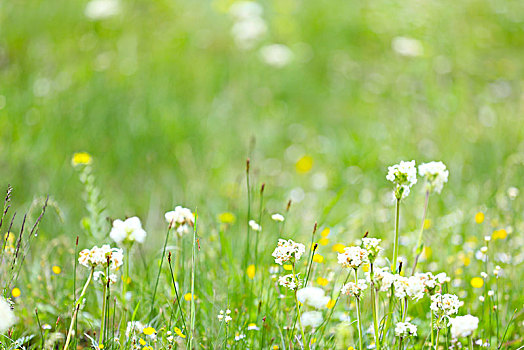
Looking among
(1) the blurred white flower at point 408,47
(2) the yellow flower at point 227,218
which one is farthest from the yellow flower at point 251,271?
(1) the blurred white flower at point 408,47

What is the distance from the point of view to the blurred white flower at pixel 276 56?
173 inches

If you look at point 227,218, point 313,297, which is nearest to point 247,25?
point 227,218

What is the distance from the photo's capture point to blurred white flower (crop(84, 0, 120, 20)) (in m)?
4.35

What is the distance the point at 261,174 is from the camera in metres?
3.33

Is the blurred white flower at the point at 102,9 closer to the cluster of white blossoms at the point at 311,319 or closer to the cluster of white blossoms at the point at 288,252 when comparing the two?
the cluster of white blossoms at the point at 311,319

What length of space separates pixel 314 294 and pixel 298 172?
1.96 meters

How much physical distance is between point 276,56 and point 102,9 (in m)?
1.41

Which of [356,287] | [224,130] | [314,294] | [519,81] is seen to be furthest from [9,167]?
[519,81]

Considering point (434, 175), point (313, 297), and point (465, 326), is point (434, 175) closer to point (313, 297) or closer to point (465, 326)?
point (465, 326)

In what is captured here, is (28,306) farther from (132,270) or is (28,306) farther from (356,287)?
(356,287)

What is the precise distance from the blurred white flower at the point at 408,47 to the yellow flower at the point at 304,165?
1.38 m

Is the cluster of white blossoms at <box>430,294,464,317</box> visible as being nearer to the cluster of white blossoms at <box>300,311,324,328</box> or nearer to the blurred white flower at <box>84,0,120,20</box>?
the cluster of white blossoms at <box>300,311,324,328</box>

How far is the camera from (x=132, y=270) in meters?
2.02

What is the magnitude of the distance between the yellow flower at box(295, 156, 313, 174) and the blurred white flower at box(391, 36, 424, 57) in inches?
54.2
